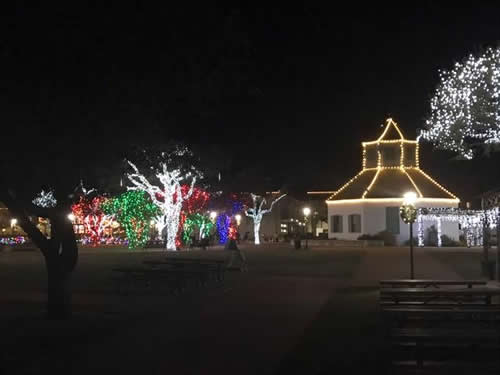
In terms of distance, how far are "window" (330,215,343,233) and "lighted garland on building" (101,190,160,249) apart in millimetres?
15832

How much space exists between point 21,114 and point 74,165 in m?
1.67

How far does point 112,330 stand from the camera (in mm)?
14531

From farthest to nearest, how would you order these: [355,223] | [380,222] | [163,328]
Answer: [355,223], [380,222], [163,328]

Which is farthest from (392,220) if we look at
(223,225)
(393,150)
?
(223,225)

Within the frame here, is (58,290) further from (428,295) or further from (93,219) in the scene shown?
(93,219)

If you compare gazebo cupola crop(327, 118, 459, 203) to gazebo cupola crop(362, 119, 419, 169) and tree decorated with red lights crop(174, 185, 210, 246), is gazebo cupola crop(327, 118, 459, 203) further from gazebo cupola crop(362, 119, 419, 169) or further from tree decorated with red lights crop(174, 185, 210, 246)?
tree decorated with red lights crop(174, 185, 210, 246)

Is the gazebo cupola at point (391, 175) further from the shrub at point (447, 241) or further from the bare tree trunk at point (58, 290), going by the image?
the bare tree trunk at point (58, 290)

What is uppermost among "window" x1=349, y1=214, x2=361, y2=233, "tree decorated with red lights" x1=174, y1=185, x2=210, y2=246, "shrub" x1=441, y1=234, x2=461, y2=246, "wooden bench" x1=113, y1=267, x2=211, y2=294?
"tree decorated with red lights" x1=174, y1=185, x2=210, y2=246

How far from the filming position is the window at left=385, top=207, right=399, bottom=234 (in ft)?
194

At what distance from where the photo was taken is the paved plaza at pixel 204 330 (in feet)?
36.0

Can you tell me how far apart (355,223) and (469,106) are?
39.0 meters

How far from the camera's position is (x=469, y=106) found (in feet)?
75.7

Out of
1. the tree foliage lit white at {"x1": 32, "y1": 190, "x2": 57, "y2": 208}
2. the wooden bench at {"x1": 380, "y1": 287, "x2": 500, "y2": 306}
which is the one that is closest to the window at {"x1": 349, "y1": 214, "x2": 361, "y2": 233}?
the tree foliage lit white at {"x1": 32, "y1": 190, "x2": 57, "y2": 208}

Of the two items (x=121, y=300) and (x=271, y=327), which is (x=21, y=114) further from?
(x=121, y=300)
